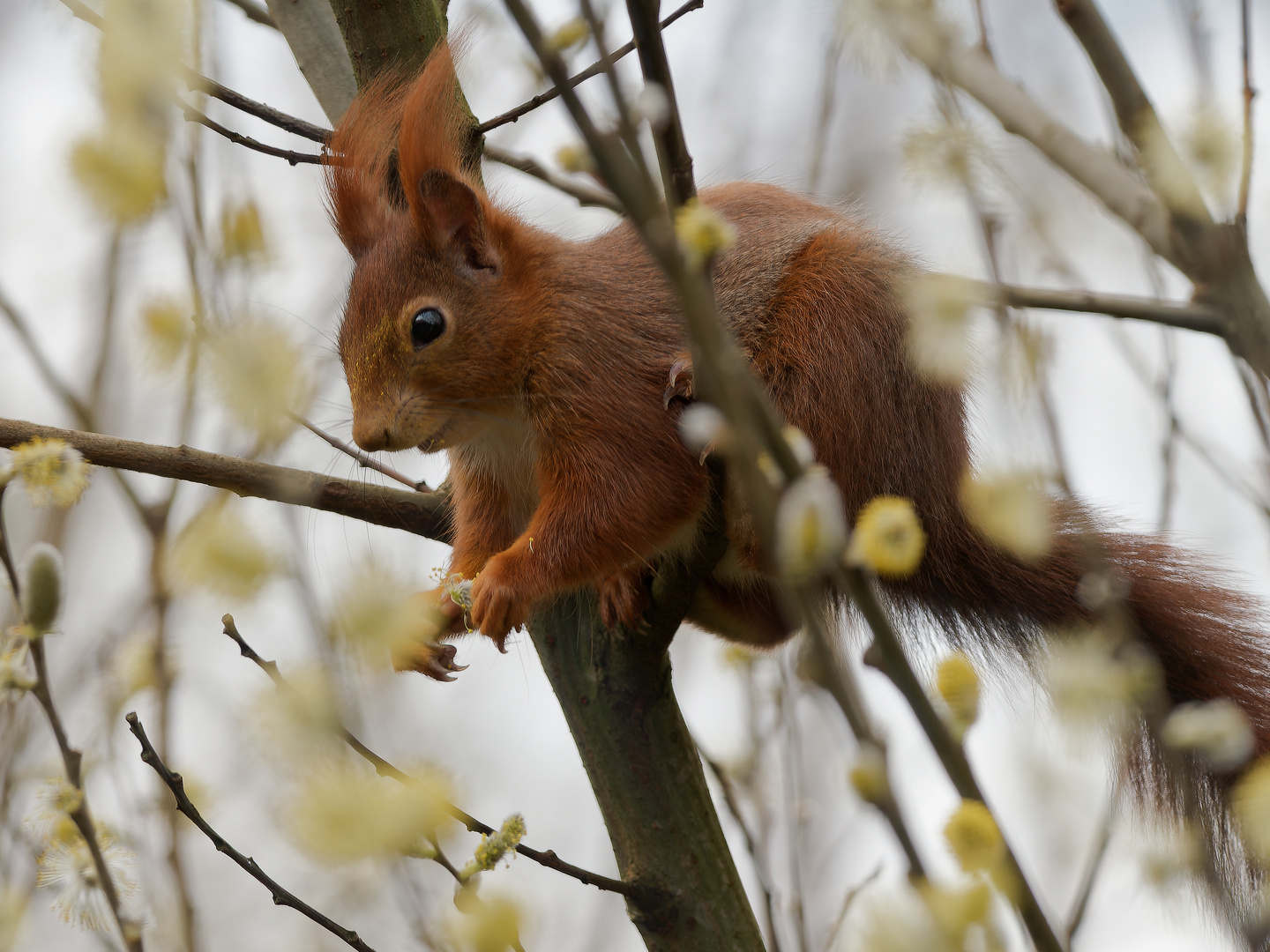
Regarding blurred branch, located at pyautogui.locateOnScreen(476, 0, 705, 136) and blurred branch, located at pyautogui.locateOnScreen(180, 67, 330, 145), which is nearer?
blurred branch, located at pyautogui.locateOnScreen(476, 0, 705, 136)

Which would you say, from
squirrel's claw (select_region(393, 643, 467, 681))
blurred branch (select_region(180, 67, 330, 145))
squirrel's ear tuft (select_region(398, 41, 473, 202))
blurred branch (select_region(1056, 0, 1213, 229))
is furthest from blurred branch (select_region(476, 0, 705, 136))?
squirrel's claw (select_region(393, 643, 467, 681))

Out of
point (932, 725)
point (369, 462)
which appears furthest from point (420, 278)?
point (932, 725)

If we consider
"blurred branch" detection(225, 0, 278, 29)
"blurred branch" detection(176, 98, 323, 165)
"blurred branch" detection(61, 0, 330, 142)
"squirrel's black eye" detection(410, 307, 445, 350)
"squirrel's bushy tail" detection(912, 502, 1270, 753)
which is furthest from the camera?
"blurred branch" detection(225, 0, 278, 29)

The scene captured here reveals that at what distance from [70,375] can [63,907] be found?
86.6 inches

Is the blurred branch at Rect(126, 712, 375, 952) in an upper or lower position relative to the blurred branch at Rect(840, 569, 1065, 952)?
upper

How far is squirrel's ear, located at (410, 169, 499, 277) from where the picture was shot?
249cm

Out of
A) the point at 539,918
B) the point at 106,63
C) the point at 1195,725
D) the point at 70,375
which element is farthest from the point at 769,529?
the point at 70,375

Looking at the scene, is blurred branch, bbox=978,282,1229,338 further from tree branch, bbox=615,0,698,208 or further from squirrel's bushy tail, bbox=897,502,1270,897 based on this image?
squirrel's bushy tail, bbox=897,502,1270,897

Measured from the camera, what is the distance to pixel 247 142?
7.21 feet

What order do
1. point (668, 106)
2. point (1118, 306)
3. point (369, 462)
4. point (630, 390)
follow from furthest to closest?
point (630, 390) < point (369, 462) < point (1118, 306) < point (668, 106)

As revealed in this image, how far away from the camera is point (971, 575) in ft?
8.20

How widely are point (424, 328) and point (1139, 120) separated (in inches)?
64.8

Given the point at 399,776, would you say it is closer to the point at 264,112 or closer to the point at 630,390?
the point at 630,390

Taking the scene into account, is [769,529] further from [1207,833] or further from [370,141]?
[370,141]
